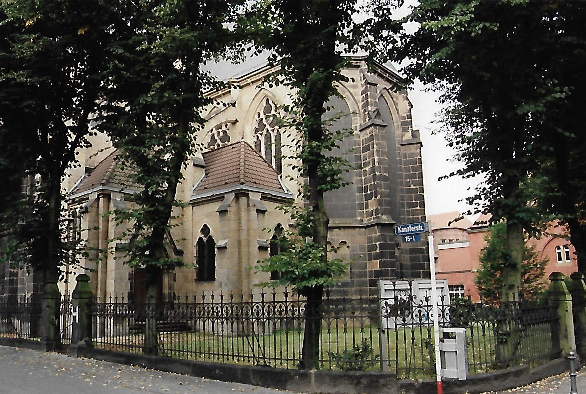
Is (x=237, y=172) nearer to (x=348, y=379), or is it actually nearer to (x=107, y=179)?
(x=107, y=179)

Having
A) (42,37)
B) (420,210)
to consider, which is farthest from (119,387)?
(420,210)

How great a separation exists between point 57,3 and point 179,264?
7.39 metres

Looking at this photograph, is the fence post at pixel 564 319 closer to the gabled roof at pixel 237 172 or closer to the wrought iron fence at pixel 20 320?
the gabled roof at pixel 237 172

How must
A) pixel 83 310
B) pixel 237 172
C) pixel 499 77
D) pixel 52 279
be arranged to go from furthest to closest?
pixel 237 172, pixel 52 279, pixel 83 310, pixel 499 77

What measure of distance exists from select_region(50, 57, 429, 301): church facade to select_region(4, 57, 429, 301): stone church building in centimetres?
4

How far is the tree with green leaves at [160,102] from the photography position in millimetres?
12023

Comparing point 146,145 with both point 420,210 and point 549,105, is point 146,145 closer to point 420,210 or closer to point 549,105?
point 549,105

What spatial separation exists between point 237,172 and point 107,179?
5.33m

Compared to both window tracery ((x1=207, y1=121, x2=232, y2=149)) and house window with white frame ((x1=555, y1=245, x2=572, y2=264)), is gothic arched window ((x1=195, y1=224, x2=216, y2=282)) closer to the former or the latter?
window tracery ((x1=207, y1=121, x2=232, y2=149))

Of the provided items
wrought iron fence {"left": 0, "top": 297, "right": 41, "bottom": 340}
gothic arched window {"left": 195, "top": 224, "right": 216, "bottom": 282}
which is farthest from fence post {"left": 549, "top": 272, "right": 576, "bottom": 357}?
wrought iron fence {"left": 0, "top": 297, "right": 41, "bottom": 340}

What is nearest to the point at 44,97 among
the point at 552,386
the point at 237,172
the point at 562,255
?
the point at 237,172

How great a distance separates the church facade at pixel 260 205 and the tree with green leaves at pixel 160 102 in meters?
4.99

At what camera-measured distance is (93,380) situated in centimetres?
982

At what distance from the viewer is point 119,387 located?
9133 millimetres
